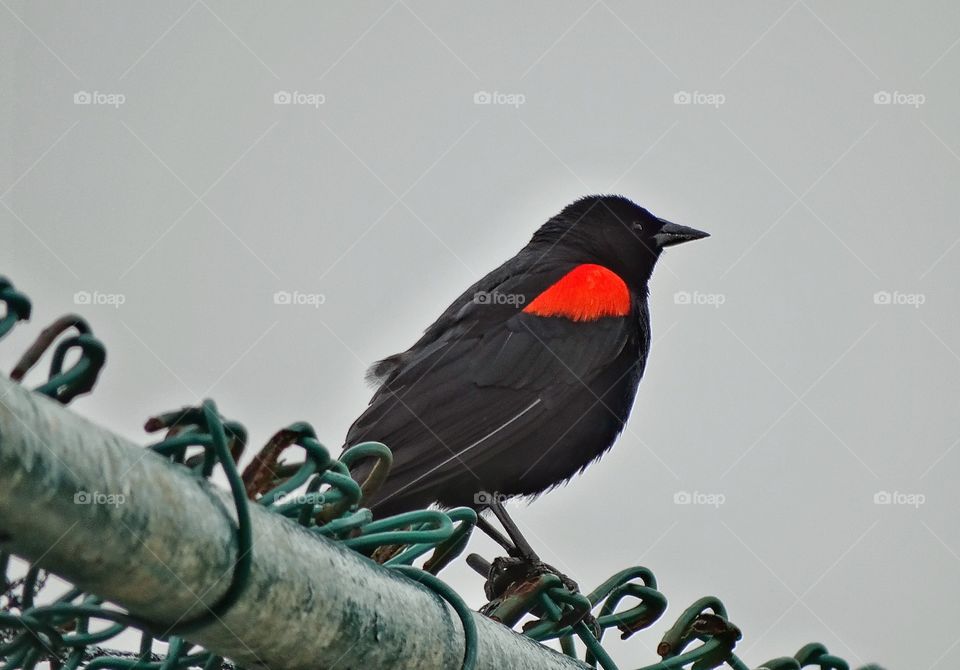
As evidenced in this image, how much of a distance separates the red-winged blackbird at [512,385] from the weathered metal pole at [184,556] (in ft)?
6.83

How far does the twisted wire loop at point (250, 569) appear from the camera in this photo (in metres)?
1.30

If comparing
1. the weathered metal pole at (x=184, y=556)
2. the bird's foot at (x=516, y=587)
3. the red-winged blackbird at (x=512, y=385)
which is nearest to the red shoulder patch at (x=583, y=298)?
the red-winged blackbird at (x=512, y=385)

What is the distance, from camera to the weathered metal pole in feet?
3.51

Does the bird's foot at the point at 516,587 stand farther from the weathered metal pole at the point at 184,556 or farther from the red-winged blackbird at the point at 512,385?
the weathered metal pole at the point at 184,556

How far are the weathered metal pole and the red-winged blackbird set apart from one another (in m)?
2.08

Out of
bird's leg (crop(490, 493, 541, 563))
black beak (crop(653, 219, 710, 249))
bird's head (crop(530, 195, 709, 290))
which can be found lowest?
bird's leg (crop(490, 493, 541, 563))

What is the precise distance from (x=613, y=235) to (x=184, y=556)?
15.7 feet

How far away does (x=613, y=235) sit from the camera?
5.85m

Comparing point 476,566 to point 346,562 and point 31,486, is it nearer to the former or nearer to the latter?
point 346,562

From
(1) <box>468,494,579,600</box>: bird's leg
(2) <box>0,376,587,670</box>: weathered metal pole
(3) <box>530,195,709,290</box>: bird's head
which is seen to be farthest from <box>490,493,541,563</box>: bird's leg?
(2) <box>0,376,587,670</box>: weathered metal pole

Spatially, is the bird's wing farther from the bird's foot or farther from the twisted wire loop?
the twisted wire loop

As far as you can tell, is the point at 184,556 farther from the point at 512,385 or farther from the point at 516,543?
the point at 512,385

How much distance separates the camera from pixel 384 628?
156 cm

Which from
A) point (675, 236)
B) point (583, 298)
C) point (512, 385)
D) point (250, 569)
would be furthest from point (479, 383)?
point (250, 569)
